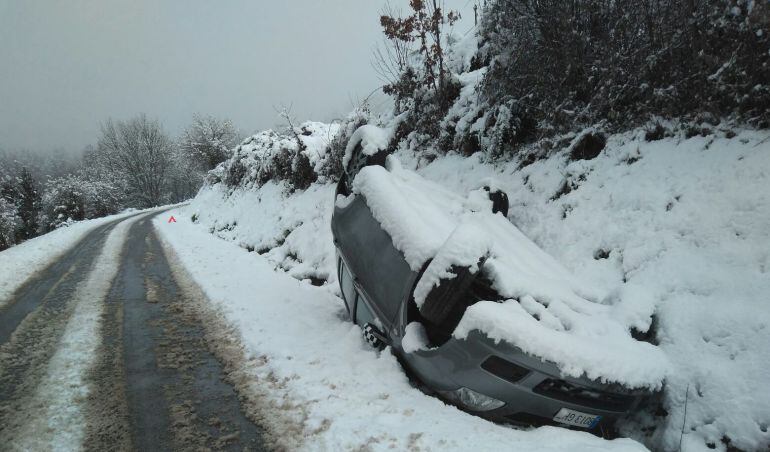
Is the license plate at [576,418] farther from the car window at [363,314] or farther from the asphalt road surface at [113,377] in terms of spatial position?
the asphalt road surface at [113,377]

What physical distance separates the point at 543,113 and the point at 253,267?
234 inches

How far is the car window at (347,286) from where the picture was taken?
3962mm

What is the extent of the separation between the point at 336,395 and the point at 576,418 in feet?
5.68

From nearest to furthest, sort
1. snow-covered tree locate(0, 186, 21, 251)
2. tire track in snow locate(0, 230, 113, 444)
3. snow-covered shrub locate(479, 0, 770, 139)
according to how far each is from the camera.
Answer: tire track in snow locate(0, 230, 113, 444), snow-covered shrub locate(479, 0, 770, 139), snow-covered tree locate(0, 186, 21, 251)

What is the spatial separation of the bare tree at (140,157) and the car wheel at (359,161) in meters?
50.5

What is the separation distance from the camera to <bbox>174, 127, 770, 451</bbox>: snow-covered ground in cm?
270

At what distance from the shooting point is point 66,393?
3.29m

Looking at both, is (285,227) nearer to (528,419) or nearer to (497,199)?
(497,199)

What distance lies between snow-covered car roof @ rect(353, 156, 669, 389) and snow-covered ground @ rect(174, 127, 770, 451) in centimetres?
34

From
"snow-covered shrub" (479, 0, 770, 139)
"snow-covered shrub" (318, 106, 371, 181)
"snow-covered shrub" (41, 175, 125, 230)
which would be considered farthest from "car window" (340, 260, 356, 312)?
"snow-covered shrub" (41, 175, 125, 230)

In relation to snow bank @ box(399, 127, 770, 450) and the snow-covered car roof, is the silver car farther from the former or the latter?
snow bank @ box(399, 127, 770, 450)

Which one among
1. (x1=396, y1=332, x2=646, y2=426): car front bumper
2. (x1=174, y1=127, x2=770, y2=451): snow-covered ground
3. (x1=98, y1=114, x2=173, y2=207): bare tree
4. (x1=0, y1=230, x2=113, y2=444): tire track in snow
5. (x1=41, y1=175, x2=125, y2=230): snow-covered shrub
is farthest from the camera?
(x1=98, y1=114, x2=173, y2=207): bare tree

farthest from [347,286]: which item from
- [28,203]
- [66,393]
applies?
[28,203]

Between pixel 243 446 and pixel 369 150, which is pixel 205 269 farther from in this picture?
pixel 243 446
